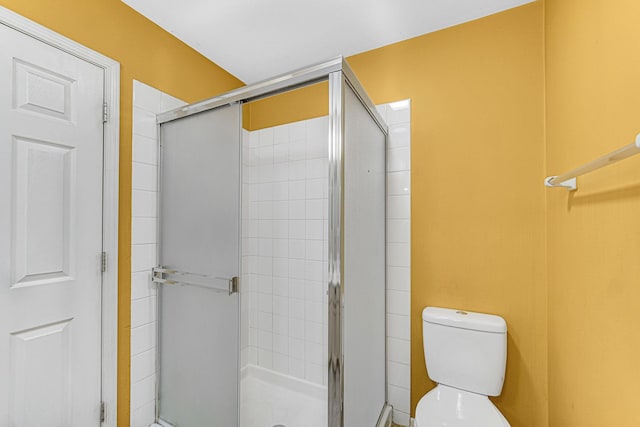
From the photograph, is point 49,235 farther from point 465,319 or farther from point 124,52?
point 465,319

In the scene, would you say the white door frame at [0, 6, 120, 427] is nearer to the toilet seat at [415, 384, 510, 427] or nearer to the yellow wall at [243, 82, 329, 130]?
the yellow wall at [243, 82, 329, 130]

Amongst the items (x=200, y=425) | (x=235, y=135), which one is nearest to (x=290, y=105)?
(x=235, y=135)

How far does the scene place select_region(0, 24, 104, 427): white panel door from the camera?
3.78ft

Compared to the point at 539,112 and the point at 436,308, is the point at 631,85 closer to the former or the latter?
the point at 539,112

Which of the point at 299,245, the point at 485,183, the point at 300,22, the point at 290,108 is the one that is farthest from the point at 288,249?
the point at 300,22

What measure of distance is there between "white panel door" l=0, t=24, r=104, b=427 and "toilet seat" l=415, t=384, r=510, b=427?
1589mm

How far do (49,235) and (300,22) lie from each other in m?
1.68

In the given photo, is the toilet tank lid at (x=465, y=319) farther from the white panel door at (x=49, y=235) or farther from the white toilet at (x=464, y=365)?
the white panel door at (x=49, y=235)

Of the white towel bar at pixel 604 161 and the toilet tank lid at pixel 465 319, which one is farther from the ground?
Answer: the white towel bar at pixel 604 161

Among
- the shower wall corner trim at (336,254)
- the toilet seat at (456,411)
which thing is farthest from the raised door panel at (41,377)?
the toilet seat at (456,411)

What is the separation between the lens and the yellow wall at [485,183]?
4.88 ft

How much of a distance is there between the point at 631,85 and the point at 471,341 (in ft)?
3.90

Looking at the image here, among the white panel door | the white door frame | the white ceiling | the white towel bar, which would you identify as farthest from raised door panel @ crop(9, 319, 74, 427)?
the white towel bar

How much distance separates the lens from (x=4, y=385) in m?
1.13
